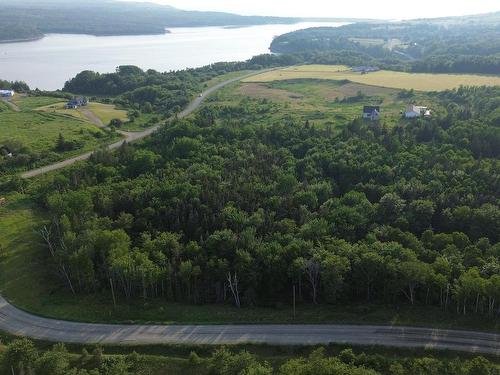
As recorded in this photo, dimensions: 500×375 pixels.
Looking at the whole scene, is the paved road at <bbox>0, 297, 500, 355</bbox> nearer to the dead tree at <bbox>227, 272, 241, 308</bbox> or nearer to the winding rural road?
the winding rural road

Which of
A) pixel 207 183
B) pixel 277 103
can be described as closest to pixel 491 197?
pixel 207 183

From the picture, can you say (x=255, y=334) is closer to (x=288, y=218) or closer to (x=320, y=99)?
(x=288, y=218)

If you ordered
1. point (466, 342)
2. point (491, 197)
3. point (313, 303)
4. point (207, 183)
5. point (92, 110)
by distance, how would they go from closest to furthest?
point (466, 342) < point (313, 303) < point (491, 197) < point (207, 183) < point (92, 110)

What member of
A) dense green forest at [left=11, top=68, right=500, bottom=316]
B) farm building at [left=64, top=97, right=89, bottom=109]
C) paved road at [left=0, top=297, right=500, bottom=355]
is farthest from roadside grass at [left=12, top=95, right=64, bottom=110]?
paved road at [left=0, top=297, right=500, bottom=355]

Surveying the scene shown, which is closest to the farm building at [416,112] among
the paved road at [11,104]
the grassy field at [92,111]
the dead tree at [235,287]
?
the grassy field at [92,111]

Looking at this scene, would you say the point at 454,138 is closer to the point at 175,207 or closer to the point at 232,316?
the point at 175,207

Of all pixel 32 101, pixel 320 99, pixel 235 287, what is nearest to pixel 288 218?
pixel 235 287

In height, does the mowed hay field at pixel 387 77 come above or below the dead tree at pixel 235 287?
above

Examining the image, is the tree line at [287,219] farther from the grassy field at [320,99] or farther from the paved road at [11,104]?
the paved road at [11,104]
